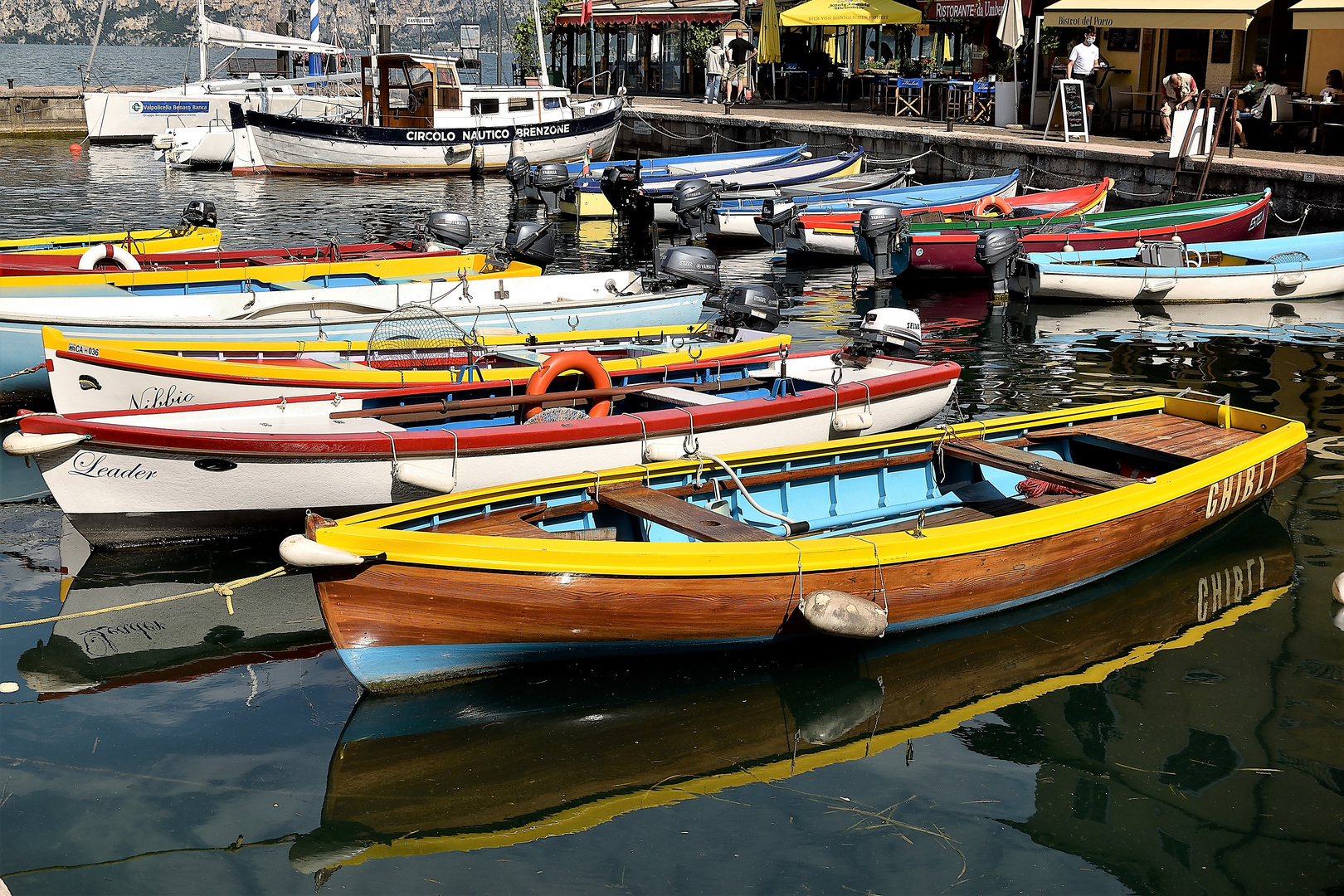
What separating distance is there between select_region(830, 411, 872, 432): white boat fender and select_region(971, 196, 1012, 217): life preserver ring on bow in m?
10.4

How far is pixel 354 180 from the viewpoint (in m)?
30.6

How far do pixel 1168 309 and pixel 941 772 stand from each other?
11233 millimetres

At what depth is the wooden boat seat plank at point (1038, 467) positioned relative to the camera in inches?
290

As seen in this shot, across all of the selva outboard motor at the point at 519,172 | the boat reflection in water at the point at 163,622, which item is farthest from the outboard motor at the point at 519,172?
the boat reflection in water at the point at 163,622

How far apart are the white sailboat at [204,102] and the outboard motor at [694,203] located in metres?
18.9

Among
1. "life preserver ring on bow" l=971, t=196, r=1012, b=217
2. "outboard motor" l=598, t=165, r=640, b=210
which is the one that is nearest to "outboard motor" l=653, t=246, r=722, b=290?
"life preserver ring on bow" l=971, t=196, r=1012, b=217

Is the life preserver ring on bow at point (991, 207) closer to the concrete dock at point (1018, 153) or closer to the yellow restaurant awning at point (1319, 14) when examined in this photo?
the concrete dock at point (1018, 153)

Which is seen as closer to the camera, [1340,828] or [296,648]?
[1340,828]

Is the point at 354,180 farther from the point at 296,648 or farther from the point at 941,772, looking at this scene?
the point at 941,772

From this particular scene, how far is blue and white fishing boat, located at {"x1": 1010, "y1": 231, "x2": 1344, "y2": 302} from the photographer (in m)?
15.2

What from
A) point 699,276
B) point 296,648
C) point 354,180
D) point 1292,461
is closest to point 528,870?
point 296,648

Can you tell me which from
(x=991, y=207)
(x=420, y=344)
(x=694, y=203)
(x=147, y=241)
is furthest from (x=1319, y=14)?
(x=147, y=241)

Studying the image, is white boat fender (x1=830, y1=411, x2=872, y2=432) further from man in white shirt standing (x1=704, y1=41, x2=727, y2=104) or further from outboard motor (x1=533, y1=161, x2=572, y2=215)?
man in white shirt standing (x1=704, y1=41, x2=727, y2=104)

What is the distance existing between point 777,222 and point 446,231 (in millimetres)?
6104
